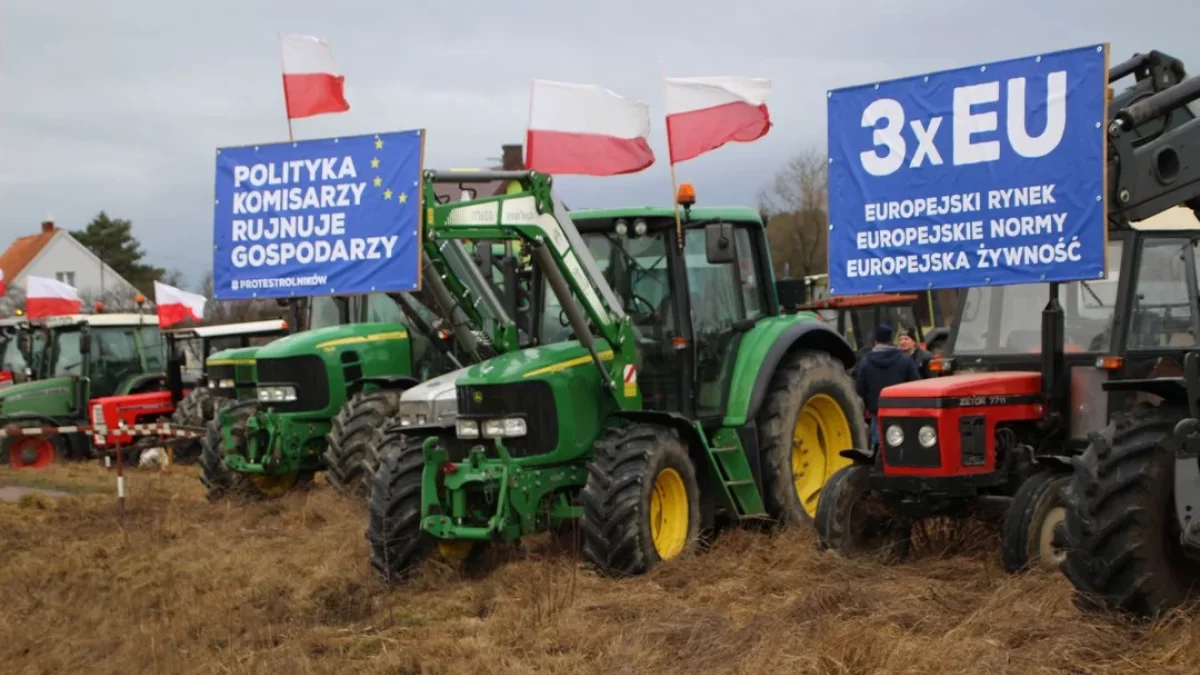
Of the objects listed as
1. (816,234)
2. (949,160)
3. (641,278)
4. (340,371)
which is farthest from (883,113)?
(816,234)

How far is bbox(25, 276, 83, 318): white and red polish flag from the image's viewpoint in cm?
1962

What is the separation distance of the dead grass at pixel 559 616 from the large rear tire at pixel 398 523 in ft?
0.48

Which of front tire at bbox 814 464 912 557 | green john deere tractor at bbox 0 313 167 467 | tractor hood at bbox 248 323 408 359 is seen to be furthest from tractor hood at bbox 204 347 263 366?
front tire at bbox 814 464 912 557

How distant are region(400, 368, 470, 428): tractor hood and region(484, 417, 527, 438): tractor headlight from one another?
1.49 metres

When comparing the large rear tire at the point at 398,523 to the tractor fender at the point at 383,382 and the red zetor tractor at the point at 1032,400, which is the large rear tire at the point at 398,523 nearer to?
the red zetor tractor at the point at 1032,400

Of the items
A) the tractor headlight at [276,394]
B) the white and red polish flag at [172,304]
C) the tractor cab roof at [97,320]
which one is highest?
the white and red polish flag at [172,304]

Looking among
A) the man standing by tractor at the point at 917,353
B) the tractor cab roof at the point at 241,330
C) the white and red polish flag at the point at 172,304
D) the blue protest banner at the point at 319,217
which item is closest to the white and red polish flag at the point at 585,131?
the blue protest banner at the point at 319,217

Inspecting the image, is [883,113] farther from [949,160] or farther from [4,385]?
[4,385]

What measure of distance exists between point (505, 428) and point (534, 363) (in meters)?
0.44

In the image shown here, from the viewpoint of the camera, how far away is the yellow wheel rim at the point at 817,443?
9.86 m

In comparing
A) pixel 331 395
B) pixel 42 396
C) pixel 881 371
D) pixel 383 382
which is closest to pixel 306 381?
pixel 331 395

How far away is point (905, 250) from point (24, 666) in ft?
17.0

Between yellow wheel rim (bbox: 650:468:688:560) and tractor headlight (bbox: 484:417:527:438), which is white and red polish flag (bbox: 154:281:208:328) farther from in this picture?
yellow wheel rim (bbox: 650:468:688:560)

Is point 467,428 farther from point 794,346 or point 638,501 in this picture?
point 794,346
